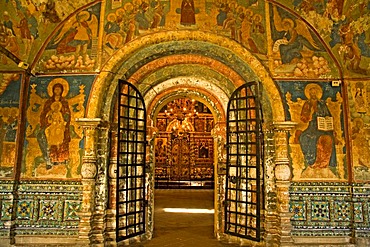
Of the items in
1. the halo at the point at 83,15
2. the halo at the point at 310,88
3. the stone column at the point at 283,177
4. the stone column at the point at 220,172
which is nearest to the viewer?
the stone column at the point at 283,177

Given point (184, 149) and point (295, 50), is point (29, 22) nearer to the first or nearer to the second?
point (295, 50)

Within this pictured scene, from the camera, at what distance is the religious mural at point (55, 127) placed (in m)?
6.92

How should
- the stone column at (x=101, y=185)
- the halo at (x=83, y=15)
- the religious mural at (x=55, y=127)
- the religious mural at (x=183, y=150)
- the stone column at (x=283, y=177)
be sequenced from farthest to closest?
1. the religious mural at (x=183, y=150)
2. the halo at (x=83, y=15)
3. the religious mural at (x=55, y=127)
4. the stone column at (x=101, y=185)
5. the stone column at (x=283, y=177)

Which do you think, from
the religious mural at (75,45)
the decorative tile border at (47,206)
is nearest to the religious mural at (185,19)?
the religious mural at (75,45)

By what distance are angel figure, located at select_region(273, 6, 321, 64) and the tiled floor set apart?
4644 mm

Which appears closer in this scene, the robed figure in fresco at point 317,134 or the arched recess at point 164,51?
the robed figure in fresco at point 317,134

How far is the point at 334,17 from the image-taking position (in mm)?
6977

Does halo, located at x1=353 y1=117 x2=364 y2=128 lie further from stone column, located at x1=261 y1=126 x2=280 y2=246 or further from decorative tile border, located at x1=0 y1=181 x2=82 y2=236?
decorative tile border, located at x1=0 y1=181 x2=82 y2=236

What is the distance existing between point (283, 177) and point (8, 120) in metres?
6.11

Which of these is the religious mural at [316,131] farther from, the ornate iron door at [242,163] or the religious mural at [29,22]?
the religious mural at [29,22]

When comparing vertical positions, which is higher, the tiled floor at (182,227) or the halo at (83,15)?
the halo at (83,15)

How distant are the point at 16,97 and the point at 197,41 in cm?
425

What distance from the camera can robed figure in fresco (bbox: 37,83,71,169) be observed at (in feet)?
22.8

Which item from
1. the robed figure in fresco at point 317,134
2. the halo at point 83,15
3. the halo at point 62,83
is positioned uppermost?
the halo at point 83,15
